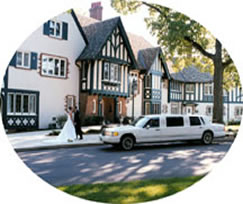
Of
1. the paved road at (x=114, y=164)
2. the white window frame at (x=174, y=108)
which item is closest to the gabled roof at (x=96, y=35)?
the paved road at (x=114, y=164)

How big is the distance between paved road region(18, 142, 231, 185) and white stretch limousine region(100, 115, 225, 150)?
1.80ft

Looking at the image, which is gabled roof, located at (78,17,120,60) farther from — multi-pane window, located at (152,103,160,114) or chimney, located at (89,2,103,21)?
multi-pane window, located at (152,103,160,114)

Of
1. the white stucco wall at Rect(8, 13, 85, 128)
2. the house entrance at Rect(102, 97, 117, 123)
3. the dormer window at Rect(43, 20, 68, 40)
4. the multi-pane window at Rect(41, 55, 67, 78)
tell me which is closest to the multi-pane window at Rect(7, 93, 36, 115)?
the white stucco wall at Rect(8, 13, 85, 128)

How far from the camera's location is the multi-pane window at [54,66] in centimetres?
2212

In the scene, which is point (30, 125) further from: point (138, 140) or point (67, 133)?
point (138, 140)

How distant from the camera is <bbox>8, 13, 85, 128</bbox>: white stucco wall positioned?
68.4 feet

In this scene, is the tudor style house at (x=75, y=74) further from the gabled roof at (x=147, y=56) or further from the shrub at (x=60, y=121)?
the shrub at (x=60, y=121)

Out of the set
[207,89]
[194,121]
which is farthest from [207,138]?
[207,89]

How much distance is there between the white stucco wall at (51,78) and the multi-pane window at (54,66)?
14.6 inches

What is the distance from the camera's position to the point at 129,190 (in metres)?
6.26

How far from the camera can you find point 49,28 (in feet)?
72.9

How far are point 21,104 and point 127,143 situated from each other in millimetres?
10996

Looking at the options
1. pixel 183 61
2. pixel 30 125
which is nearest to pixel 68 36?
pixel 30 125

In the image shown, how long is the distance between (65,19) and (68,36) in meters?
1.31
